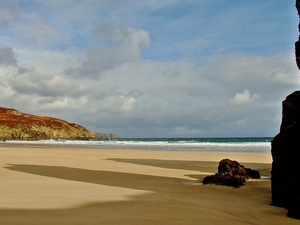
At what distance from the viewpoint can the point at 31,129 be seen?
9688cm

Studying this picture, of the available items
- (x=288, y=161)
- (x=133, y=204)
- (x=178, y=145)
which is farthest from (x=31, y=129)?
(x=288, y=161)

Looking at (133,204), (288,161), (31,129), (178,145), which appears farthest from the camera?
(31,129)

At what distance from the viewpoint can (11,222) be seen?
16.3 ft

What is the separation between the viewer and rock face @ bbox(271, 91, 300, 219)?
6684 mm

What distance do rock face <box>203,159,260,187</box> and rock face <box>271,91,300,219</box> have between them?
2.95 m

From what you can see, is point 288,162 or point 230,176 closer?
point 288,162

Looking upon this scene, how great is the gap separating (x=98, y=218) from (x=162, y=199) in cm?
243

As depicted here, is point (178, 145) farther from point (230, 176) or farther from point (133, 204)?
point (133, 204)

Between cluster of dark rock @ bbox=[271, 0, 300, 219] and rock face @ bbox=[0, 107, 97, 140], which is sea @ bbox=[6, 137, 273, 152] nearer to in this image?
rock face @ bbox=[0, 107, 97, 140]

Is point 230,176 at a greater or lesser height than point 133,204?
greater

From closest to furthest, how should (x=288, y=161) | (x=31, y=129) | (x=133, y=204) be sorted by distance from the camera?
(x=133, y=204) → (x=288, y=161) → (x=31, y=129)

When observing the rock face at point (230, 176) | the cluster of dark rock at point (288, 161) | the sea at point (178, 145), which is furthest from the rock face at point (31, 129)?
the cluster of dark rock at point (288, 161)

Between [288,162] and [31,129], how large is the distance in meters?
98.1

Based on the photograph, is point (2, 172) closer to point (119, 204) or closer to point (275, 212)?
point (119, 204)
